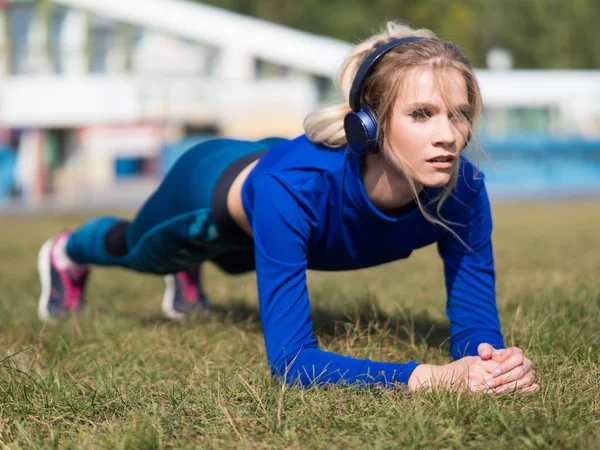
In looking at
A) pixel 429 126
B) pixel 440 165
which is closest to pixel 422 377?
pixel 440 165

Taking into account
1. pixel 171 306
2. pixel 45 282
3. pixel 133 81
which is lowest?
pixel 171 306

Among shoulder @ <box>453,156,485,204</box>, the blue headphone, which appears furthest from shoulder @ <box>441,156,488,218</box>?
the blue headphone

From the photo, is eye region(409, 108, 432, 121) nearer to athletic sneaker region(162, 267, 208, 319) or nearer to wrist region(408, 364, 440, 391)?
wrist region(408, 364, 440, 391)

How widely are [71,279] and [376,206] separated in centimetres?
234

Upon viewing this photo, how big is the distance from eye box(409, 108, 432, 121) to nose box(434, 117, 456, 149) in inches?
1.9

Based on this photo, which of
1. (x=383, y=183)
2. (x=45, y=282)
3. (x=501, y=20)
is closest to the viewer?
(x=383, y=183)

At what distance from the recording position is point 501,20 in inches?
2080

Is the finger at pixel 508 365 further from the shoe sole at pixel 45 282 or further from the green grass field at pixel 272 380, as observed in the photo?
the shoe sole at pixel 45 282

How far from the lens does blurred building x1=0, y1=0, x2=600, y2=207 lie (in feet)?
95.5

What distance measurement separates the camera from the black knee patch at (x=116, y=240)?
4.23 metres

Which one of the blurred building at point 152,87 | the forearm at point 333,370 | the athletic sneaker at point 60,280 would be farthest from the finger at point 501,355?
the blurred building at point 152,87

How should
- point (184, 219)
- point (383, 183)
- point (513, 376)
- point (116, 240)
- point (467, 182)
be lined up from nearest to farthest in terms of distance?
point (513, 376)
point (383, 183)
point (467, 182)
point (184, 219)
point (116, 240)

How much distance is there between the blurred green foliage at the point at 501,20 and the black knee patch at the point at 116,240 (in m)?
44.8

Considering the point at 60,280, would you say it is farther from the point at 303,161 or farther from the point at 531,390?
the point at 531,390
